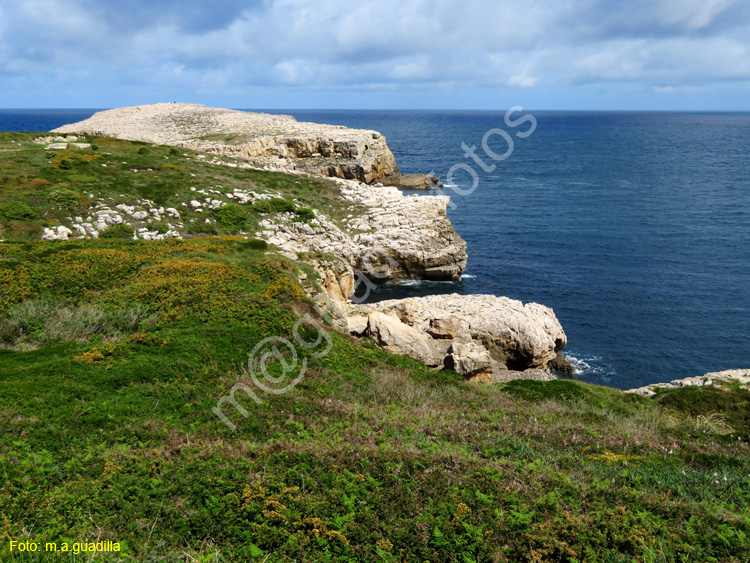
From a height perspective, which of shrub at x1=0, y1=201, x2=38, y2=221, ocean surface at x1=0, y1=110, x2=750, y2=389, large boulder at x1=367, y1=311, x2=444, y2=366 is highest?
shrub at x1=0, y1=201, x2=38, y2=221

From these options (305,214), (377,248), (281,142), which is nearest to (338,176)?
(281,142)

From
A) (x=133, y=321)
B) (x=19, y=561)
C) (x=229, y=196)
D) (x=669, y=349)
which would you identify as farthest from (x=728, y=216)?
(x=19, y=561)

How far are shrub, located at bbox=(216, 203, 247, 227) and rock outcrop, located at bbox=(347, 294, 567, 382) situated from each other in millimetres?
16681

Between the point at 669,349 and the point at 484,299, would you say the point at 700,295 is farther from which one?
the point at 484,299

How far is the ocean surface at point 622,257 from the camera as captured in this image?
117 feet

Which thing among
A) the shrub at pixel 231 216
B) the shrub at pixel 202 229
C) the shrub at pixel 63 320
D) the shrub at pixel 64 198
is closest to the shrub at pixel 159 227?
the shrub at pixel 202 229

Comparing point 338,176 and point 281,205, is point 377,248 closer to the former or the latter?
point 281,205

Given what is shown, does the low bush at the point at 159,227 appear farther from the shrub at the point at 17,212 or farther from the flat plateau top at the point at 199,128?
the flat plateau top at the point at 199,128

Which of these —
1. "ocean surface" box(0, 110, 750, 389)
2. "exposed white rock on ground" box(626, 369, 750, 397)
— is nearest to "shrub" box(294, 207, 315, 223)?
"ocean surface" box(0, 110, 750, 389)

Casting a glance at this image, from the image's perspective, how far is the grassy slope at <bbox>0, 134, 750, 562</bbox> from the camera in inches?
372

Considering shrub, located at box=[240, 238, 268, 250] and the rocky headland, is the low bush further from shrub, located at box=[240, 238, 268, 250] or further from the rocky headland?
shrub, located at box=[240, 238, 268, 250]

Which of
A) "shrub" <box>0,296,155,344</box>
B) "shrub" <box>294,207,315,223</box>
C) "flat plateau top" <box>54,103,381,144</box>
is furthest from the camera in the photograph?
"flat plateau top" <box>54,103,381,144</box>

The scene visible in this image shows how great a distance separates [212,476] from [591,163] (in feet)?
410

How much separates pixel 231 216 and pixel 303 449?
34.8 m
